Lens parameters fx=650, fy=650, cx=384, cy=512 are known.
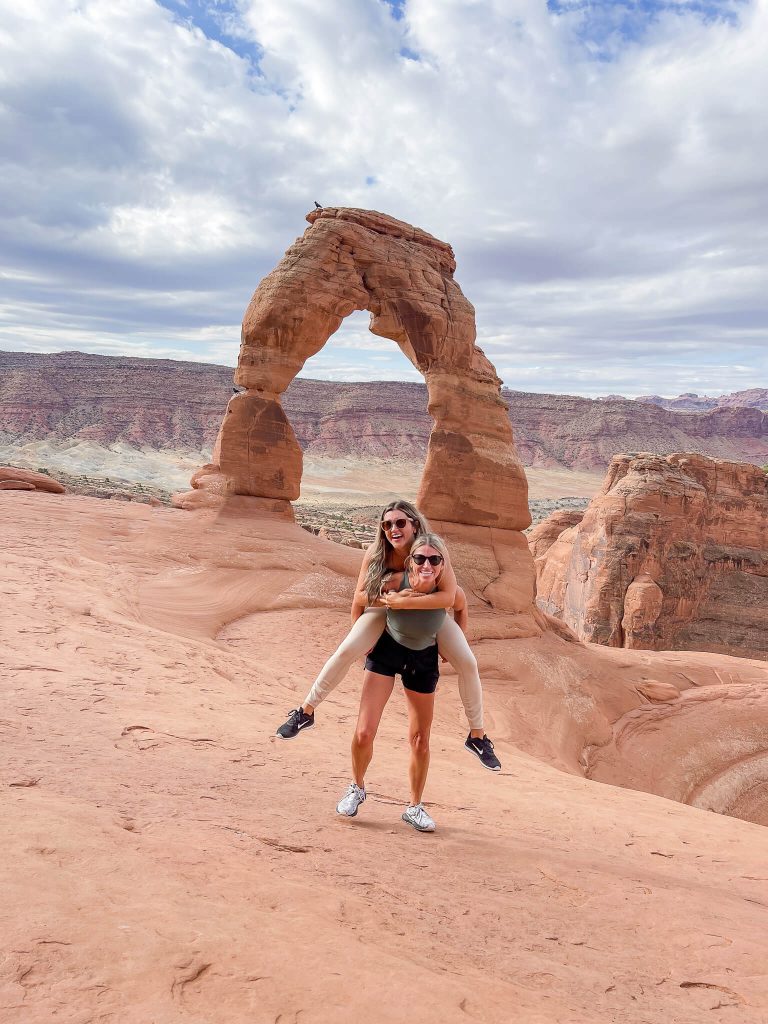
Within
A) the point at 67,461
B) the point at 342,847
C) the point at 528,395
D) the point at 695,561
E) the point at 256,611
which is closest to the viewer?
the point at 342,847

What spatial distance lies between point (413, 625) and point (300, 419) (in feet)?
310

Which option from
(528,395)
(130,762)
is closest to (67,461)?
(130,762)

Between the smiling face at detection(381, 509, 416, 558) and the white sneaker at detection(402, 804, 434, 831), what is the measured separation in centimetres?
180

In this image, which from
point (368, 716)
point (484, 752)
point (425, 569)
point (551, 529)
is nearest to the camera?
point (425, 569)

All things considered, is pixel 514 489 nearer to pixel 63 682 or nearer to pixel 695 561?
pixel 63 682

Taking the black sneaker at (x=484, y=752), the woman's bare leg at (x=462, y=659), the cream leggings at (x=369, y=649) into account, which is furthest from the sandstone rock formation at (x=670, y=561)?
the cream leggings at (x=369, y=649)

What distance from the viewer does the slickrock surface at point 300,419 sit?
78875 mm

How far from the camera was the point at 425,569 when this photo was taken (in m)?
4.06

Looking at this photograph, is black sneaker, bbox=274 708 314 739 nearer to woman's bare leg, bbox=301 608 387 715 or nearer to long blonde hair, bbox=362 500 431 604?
woman's bare leg, bbox=301 608 387 715

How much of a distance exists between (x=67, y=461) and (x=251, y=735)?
222 feet

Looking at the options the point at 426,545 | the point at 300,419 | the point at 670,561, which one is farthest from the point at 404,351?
the point at 300,419

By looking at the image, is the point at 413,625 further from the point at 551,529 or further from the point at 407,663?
the point at 551,529

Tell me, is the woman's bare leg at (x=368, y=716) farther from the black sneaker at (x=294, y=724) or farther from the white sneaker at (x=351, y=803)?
the black sneaker at (x=294, y=724)

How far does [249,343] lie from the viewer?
1480cm
